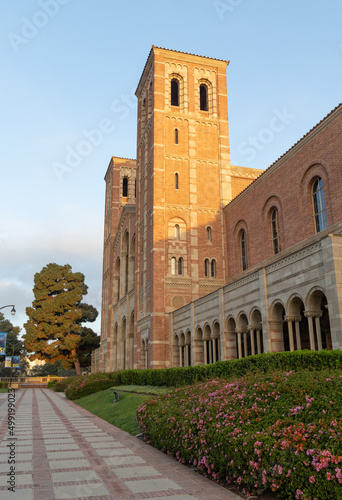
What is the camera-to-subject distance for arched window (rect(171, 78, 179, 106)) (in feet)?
128

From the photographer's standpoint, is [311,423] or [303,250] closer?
[311,423]

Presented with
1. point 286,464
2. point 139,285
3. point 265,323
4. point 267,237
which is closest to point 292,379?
point 286,464

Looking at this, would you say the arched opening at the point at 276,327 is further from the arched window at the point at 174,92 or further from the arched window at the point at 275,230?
the arched window at the point at 174,92

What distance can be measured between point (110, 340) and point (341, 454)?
4634 centimetres

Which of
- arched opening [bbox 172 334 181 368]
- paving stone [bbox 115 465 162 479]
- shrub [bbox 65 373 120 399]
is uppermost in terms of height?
arched opening [bbox 172 334 181 368]

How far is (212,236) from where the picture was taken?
35.3m

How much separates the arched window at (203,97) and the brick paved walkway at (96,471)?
33.5 meters

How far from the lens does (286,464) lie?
19.0 feet

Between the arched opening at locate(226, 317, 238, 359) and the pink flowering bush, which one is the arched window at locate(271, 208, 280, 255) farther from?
the pink flowering bush

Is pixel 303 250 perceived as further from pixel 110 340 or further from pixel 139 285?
pixel 110 340

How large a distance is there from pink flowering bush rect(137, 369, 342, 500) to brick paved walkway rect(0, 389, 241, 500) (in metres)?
0.39

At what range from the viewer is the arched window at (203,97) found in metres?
39.8

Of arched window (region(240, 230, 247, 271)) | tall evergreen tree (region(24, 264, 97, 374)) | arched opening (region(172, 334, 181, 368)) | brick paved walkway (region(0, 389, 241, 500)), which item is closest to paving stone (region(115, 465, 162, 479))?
brick paved walkway (region(0, 389, 241, 500))

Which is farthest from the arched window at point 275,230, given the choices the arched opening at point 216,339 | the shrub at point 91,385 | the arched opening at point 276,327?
the shrub at point 91,385
